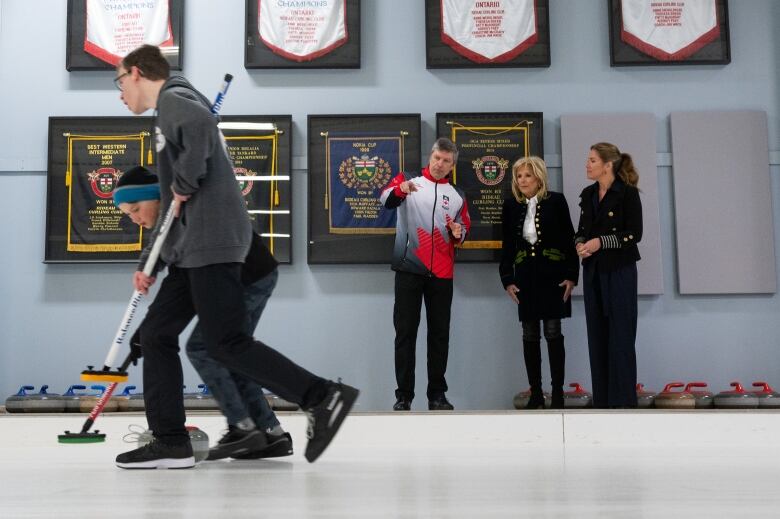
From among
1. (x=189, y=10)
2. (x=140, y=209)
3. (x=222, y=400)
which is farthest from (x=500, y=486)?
(x=189, y=10)

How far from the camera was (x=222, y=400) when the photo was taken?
2.55 metres

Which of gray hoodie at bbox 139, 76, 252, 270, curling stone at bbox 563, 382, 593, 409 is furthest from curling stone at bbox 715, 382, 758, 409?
gray hoodie at bbox 139, 76, 252, 270

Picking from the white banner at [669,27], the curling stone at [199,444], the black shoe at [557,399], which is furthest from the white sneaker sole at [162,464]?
the white banner at [669,27]

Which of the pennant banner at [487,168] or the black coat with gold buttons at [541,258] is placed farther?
the pennant banner at [487,168]

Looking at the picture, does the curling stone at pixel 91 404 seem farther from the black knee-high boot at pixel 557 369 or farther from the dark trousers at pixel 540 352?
the black knee-high boot at pixel 557 369

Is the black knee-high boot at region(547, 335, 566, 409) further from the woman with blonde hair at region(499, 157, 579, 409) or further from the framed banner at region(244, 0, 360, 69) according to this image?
the framed banner at region(244, 0, 360, 69)

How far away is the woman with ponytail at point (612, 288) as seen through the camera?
13.7ft

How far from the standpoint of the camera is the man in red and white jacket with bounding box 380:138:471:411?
14.4 ft

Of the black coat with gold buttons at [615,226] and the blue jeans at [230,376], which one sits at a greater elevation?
the black coat with gold buttons at [615,226]

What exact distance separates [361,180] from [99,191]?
1.50 metres

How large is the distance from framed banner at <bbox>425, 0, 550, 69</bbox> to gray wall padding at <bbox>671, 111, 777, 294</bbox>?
96 cm

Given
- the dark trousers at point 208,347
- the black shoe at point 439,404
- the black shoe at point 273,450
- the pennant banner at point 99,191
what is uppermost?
the pennant banner at point 99,191

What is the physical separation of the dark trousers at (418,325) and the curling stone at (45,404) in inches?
66.1

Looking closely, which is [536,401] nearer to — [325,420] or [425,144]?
[425,144]
